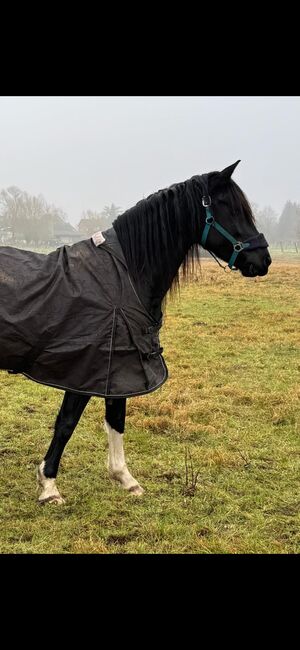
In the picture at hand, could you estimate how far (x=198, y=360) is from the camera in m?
8.81

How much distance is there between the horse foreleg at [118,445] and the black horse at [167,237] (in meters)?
0.12

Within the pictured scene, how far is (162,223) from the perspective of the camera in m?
3.75

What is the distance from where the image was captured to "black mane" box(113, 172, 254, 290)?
376 centimetres

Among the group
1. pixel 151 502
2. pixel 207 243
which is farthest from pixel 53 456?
pixel 207 243

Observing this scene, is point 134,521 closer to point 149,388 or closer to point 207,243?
point 149,388

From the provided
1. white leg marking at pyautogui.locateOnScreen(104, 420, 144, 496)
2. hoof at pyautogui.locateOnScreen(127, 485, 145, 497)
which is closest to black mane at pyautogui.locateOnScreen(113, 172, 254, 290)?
white leg marking at pyautogui.locateOnScreen(104, 420, 144, 496)

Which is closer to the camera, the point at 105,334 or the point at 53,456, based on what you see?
the point at 105,334

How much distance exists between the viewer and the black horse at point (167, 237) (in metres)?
3.76

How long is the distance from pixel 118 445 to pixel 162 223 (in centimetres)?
177

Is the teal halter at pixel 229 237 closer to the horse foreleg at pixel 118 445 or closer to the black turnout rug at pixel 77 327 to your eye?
the black turnout rug at pixel 77 327

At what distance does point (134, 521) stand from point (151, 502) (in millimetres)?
325

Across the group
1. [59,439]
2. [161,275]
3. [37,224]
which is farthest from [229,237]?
[37,224]

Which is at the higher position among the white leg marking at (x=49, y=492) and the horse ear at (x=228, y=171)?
the horse ear at (x=228, y=171)

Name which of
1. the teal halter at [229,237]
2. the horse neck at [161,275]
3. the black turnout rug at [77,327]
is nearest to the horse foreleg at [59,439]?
the black turnout rug at [77,327]
